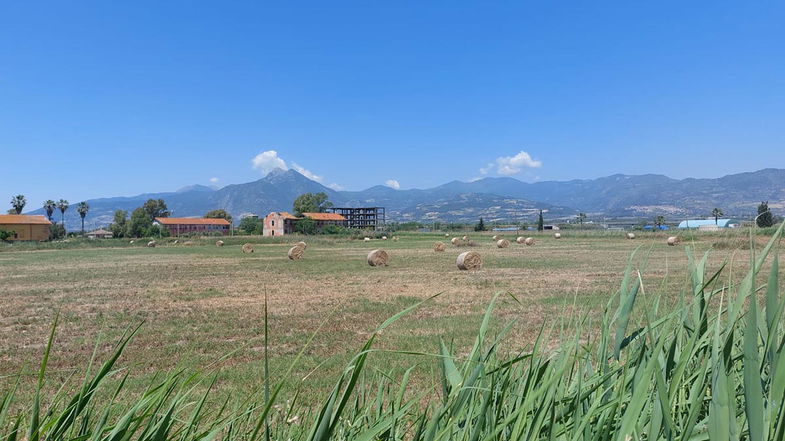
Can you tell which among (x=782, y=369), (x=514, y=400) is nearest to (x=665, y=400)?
(x=782, y=369)

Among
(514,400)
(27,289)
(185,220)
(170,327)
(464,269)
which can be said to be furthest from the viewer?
(185,220)

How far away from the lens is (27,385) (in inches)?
267

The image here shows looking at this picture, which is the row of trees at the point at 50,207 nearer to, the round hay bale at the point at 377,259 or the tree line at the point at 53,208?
the tree line at the point at 53,208

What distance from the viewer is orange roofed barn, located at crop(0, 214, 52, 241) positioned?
9244 cm

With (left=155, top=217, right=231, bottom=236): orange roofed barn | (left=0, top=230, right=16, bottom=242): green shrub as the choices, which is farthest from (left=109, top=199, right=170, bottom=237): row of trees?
(left=0, top=230, right=16, bottom=242): green shrub

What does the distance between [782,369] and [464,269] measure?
920 inches

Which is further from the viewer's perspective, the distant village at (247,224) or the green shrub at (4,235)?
the distant village at (247,224)

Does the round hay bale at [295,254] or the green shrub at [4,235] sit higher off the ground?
the green shrub at [4,235]

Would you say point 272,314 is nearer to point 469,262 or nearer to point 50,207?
point 469,262

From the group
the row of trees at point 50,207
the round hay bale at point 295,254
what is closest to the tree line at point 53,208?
the row of trees at point 50,207

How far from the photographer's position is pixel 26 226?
308 ft

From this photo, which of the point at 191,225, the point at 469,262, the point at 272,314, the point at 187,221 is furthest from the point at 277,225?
the point at 272,314

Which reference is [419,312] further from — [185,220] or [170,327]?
[185,220]

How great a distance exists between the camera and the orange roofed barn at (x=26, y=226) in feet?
303
